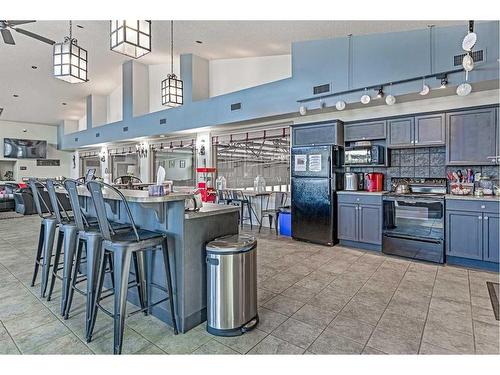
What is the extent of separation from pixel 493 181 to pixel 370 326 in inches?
122

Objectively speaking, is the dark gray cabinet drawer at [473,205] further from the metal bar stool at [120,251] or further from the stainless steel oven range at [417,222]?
the metal bar stool at [120,251]

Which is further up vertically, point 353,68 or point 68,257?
point 353,68

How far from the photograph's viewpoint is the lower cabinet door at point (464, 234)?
12.4 feet

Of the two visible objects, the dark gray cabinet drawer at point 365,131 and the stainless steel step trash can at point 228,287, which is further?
the dark gray cabinet drawer at point 365,131

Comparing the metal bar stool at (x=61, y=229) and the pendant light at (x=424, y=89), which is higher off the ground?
the pendant light at (x=424, y=89)

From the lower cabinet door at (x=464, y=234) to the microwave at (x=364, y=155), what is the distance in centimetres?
130

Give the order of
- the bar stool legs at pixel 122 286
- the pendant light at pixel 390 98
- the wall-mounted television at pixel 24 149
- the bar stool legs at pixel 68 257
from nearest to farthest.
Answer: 1. the bar stool legs at pixel 122 286
2. the bar stool legs at pixel 68 257
3. the pendant light at pixel 390 98
4. the wall-mounted television at pixel 24 149

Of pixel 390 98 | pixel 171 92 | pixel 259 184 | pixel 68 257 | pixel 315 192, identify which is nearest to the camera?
pixel 68 257

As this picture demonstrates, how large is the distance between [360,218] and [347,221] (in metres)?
0.23

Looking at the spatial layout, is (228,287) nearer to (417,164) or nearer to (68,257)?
(68,257)

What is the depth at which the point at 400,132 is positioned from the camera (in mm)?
4613

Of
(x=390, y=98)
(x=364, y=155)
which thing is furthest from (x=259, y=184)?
(x=390, y=98)

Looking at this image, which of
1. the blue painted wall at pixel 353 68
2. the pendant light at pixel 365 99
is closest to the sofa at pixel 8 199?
the blue painted wall at pixel 353 68
